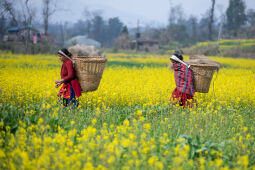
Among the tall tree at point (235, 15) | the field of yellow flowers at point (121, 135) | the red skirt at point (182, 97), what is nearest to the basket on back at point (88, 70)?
the field of yellow flowers at point (121, 135)

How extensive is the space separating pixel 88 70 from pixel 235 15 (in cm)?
4963

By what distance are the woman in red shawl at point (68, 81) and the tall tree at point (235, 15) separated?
156 feet

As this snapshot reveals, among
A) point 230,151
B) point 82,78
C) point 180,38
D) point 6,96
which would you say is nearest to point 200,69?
point 230,151

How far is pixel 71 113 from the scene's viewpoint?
3.89 m

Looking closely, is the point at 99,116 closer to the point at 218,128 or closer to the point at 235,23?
the point at 218,128

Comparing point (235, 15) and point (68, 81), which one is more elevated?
point (235, 15)

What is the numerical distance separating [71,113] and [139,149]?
68.7 inches

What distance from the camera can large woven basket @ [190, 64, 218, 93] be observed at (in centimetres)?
412

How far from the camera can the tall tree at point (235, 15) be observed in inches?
1827

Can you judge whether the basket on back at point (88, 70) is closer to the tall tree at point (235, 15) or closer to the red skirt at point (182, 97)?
the red skirt at point (182, 97)

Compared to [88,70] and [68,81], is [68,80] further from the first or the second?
[88,70]

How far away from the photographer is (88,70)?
13.0ft

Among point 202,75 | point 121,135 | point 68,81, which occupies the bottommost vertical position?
point 121,135

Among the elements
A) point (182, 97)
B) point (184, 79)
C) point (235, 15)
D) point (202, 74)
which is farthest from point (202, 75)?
point (235, 15)
